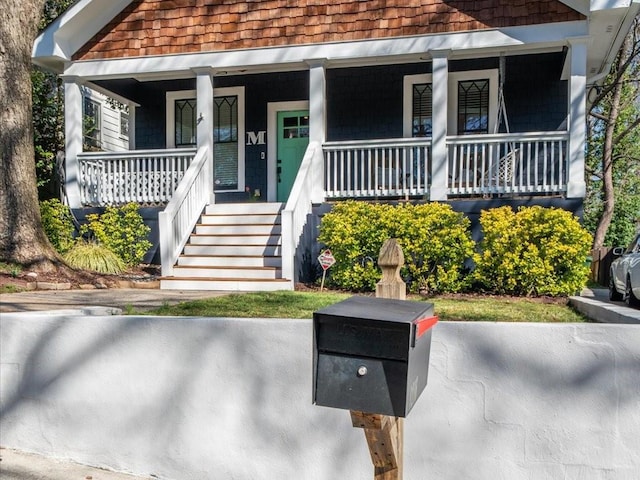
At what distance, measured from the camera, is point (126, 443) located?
3486 millimetres

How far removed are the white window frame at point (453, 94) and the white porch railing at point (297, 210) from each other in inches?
107

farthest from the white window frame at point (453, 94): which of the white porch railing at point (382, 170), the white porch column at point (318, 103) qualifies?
the white porch column at point (318, 103)

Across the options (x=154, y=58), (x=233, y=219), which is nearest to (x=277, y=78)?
(x=154, y=58)

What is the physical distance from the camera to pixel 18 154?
26.5 feet

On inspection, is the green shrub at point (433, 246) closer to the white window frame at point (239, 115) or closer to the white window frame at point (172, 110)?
the white window frame at point (239, 115)

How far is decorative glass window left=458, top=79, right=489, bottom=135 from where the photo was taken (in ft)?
37.4

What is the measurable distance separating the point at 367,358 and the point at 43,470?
251 centimetres

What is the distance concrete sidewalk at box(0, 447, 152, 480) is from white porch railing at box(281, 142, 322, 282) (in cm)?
500

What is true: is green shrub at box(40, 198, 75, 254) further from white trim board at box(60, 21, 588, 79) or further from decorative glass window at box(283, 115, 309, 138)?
decorative glass window at box(283, 115, 309, 138)

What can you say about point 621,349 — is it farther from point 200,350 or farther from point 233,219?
point 233,219

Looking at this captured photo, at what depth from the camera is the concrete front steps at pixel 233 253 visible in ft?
28.0

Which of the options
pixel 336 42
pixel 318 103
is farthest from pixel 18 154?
pixel 336 42

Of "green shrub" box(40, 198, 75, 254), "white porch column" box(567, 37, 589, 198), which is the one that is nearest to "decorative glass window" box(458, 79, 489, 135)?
Answer: "white porch column" box(567, 37, 589, 198)

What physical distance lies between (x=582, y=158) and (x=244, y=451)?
772 cm
